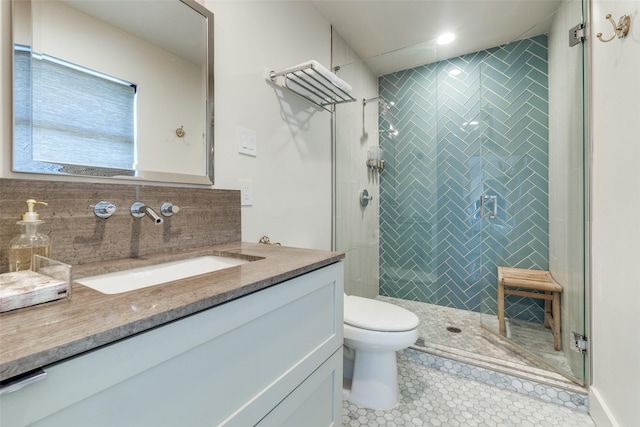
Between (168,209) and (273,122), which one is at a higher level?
(273,122)

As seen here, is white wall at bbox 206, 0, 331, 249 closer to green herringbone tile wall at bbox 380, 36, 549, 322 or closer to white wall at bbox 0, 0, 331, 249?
white wall at bbox 0, 0, 331, 249

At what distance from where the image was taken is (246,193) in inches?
55.2

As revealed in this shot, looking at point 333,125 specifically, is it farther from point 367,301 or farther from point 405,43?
point 367,301

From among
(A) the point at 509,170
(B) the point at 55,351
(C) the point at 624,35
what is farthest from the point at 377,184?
(B) the point at 55,351

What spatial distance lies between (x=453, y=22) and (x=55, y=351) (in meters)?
2.77

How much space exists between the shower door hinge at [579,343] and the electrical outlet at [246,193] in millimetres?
1825

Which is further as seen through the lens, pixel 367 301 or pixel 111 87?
pixel 367 301

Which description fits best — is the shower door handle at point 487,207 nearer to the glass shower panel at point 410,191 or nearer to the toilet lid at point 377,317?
the glass shower panel at point 410,191

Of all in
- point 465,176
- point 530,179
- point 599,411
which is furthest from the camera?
point 465,176

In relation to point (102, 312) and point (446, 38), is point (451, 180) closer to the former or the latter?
point (446, 38)

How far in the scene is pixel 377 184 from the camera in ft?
8.89

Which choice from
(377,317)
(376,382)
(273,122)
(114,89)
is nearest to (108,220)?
(114,89)

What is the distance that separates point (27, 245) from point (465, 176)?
2.77m

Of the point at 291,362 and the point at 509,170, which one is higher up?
the point at 509,170
